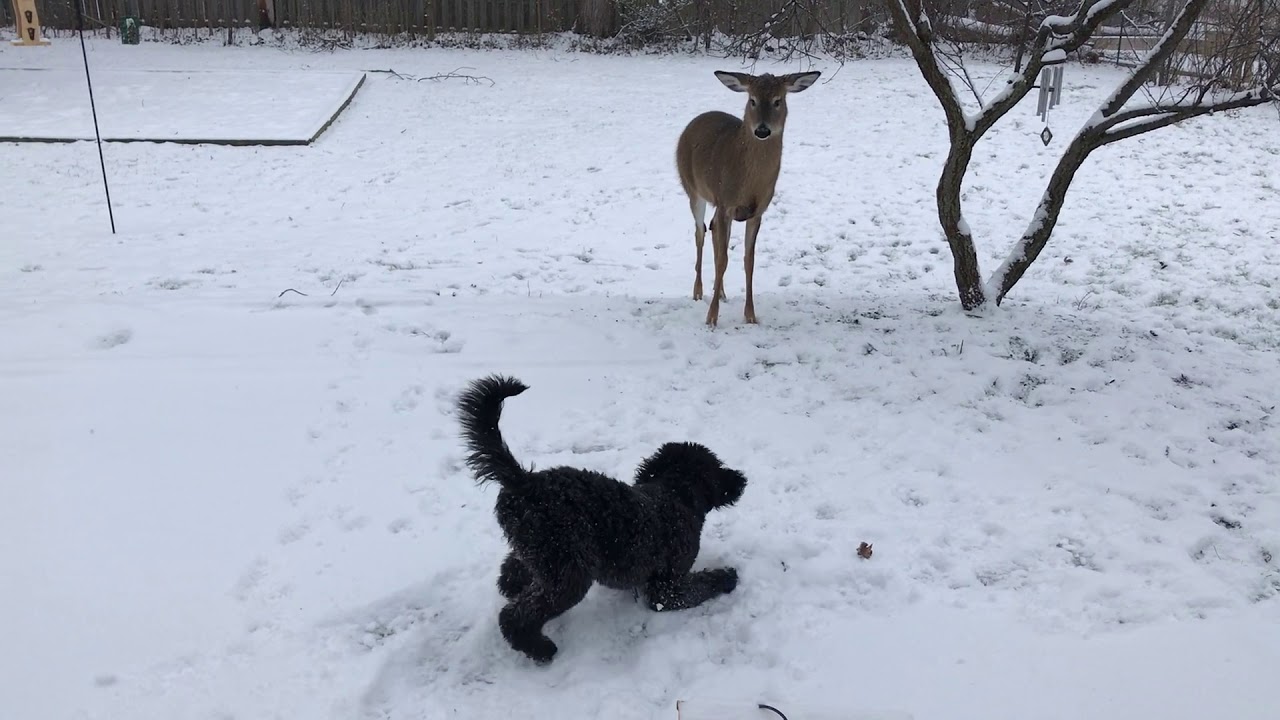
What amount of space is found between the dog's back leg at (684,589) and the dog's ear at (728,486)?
0.29m

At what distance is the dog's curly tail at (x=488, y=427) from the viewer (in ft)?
9.04

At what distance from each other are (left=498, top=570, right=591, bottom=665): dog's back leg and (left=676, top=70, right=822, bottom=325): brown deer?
3235mm

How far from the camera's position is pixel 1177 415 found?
4.39 m

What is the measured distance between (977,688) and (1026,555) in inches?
32.3

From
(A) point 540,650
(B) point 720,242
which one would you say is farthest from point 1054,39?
(A) point 540,650

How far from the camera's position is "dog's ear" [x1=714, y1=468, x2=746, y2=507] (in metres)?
3.24

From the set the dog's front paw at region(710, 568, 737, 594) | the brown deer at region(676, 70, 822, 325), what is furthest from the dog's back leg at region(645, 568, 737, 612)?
the brown deer at region(676, 70, 822, 325)

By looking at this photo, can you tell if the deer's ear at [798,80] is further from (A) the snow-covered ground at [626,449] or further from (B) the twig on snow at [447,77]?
(B) the twig on snow at [447,77]

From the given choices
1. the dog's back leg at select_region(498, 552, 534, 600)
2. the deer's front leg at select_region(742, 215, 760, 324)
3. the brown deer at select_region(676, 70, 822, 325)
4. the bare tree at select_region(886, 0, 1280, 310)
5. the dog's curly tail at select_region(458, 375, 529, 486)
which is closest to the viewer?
the dog's curly tail at select_region(458, 375, 529, 486)

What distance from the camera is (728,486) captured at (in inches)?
128

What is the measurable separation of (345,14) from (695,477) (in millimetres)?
17657

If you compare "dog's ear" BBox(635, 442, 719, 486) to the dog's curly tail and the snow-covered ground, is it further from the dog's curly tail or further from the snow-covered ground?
the dog's curly tail

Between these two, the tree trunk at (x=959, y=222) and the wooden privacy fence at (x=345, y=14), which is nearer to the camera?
the tree trunk at (x=959, y=222)

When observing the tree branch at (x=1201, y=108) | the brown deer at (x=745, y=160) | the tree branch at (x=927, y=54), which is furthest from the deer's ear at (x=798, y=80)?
the tree branch at (x=1201, y=108)
